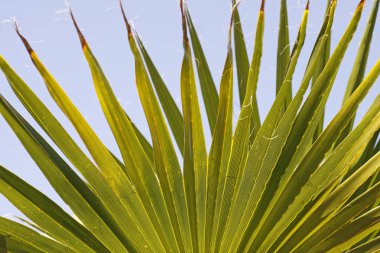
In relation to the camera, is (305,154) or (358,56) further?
(358,56)

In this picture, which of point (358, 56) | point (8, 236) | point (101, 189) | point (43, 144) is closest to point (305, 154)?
point (101, 189)

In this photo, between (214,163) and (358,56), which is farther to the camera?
(358,56)

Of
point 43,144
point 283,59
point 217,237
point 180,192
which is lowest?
point 217,237

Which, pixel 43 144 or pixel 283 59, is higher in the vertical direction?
pixel 283 59

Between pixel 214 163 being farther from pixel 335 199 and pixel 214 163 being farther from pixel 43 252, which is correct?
pixel 43 252

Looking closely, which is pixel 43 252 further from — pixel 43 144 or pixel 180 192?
pixel 180 192

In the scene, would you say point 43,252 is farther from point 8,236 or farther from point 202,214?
point 202,214

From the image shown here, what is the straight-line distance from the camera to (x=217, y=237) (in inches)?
71.4

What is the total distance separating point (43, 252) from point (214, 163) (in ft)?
1.86

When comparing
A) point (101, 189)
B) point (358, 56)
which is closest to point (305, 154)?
point (101, 189)

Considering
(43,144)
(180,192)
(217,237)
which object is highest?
(43,144)

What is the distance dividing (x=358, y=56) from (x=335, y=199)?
1.11 meters

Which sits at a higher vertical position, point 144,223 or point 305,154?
point 305,154

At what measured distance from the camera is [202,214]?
5.92ft
